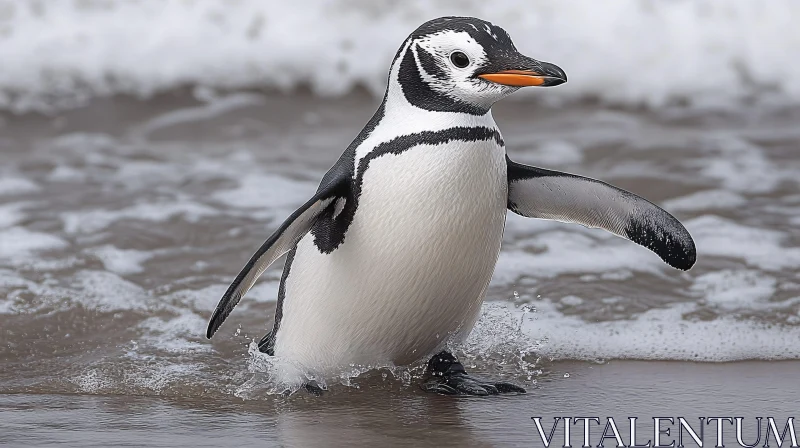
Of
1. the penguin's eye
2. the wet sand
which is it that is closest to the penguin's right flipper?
the wet sand

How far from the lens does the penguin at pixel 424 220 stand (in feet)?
9.00

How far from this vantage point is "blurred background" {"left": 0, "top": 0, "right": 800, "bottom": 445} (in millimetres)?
3393

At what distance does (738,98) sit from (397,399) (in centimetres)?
548

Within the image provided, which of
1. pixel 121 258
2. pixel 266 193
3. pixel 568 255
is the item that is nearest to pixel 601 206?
pixel 568 255

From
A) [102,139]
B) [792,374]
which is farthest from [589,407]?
[102,139]

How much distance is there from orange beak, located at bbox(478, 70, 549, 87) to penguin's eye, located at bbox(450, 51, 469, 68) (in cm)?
9

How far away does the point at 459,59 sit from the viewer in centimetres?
272

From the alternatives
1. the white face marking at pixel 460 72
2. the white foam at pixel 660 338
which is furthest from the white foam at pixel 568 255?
the white face marking at pixel 460 72

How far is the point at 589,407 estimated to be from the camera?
281 cm

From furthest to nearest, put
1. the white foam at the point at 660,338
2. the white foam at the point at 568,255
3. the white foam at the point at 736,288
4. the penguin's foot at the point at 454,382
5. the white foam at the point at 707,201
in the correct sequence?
→ the white foam at the point at 707,201 → the white foam at the point at 568,255 → the white foam at the point at 736,288 → the white foam at the point at 660,338 → the penguin's foot at the point at 454,382

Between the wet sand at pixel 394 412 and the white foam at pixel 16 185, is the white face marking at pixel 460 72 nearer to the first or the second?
the wet sand at pixel 394 412

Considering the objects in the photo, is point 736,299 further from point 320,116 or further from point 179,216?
point 320,116

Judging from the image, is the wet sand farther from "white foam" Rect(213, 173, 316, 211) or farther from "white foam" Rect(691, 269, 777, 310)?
"white foam" Rect(213, 173, 316, 211)

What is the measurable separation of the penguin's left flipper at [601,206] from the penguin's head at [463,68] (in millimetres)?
326
